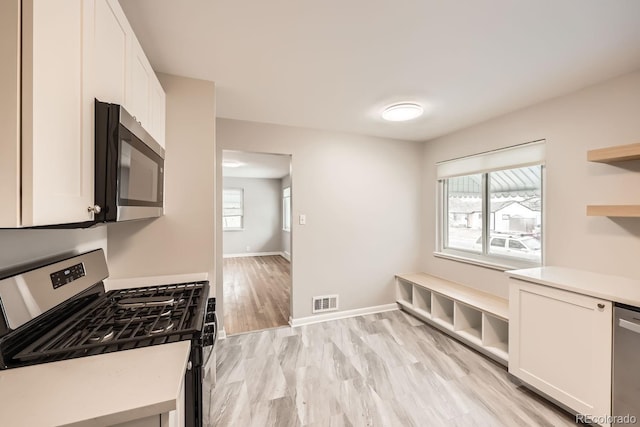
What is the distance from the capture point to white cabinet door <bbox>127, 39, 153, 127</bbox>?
1295 millimetres

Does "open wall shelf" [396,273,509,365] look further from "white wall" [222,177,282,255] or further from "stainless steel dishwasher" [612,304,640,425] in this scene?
"white wall" [222,177,282,255]

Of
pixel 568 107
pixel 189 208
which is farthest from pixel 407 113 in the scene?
pixel 189 208

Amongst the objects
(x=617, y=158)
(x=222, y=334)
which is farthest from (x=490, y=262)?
(x=222, y=334)

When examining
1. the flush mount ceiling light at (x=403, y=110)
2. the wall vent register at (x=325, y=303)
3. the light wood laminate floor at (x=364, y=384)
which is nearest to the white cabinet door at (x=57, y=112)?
the light wood laminate floor at (x=364, y=384)

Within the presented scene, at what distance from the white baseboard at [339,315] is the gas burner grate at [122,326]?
175 centimetres

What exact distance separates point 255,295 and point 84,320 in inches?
126

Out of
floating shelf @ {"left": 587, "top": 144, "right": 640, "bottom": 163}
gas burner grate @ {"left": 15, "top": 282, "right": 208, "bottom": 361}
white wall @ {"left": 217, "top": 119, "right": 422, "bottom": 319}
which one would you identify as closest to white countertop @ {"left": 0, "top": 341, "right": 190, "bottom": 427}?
gas burner grate @ {"left": 15, "top": 282, "right": 208, "bottom": 361}

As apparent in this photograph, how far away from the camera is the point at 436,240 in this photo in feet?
11.7

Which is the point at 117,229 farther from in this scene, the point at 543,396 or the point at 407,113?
the point at 543,396

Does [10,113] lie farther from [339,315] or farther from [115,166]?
[339,315]

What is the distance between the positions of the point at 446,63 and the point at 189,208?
215 cm

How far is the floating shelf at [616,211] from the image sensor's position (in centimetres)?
167

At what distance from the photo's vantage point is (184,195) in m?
1.99

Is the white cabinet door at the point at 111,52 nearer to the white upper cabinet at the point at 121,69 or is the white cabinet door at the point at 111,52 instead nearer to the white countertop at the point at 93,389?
the white upper cabinet at the point at 121,69
